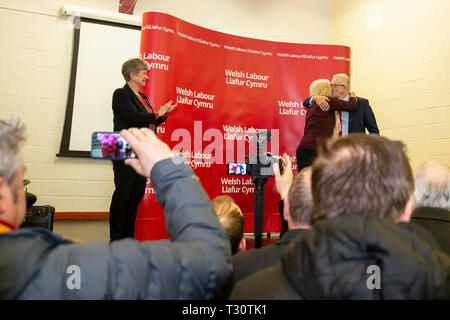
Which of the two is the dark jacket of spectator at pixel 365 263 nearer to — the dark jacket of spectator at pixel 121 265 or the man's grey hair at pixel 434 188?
the dark jacket of spectator at pixel 121 265

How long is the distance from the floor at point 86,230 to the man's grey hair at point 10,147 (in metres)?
2.74

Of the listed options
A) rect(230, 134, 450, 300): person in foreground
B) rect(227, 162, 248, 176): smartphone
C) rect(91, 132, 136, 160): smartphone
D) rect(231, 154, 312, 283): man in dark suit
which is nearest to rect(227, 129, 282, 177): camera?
rect(227, 162, 248, 176): smartphone

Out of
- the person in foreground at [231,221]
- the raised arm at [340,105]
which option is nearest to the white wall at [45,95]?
the raised arm at [340,105]

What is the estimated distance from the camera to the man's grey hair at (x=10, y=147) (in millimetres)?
645

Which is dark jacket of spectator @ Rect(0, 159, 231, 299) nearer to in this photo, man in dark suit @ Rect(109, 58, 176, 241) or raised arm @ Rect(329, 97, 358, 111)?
man in dark suit @ Rect(109, 58, 176, 241)

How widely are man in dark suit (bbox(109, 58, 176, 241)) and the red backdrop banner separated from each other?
29cm

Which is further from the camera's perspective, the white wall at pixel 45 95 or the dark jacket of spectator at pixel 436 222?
the white wall at pixel 45 95

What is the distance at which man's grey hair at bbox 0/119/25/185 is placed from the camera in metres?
0.65

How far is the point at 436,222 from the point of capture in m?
1.33

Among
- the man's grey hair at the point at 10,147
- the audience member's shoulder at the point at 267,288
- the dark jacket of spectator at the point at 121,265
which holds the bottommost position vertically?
the audience member's shoulder at the point at 267,288
